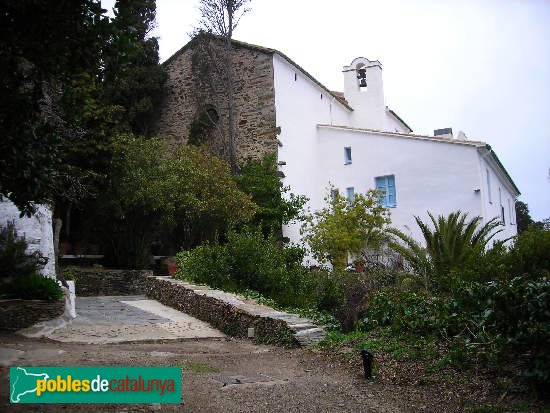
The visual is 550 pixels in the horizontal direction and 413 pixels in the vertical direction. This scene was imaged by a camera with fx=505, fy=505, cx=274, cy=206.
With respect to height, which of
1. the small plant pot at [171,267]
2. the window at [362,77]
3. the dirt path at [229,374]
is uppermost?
the window at [362,77]

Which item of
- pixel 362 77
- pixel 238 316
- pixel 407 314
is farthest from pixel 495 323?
pixel 362 77

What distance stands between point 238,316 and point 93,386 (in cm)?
498

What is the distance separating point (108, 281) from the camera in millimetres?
16266

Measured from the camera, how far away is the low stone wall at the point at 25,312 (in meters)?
8.56

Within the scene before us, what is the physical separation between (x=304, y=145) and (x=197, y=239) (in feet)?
23.9

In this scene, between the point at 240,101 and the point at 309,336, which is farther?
the point at 240,101

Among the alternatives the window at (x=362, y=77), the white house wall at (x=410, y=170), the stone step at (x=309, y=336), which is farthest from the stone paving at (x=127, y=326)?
the window at (x=362, y=77)

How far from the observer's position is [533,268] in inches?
303

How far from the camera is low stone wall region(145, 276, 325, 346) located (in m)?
8.20

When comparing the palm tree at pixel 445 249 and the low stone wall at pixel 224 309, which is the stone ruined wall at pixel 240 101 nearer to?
the low stone wall at pixel 224 309

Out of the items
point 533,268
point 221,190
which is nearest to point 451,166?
point 221,190

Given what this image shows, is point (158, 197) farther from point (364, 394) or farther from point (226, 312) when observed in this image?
point (364, 394)

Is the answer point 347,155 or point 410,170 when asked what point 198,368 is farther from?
point 347,155

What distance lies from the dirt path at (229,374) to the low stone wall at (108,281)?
25.6 ft
